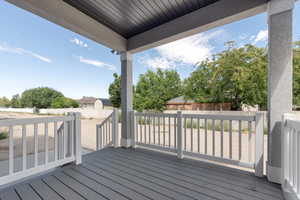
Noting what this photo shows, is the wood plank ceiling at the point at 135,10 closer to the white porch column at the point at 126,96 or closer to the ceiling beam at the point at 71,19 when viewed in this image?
the ceiling beam at the point at 71,19

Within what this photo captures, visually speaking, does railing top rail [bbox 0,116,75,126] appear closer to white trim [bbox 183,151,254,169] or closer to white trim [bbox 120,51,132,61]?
white trim [bbox 120,51,132,61]

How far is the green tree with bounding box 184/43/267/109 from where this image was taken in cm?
758

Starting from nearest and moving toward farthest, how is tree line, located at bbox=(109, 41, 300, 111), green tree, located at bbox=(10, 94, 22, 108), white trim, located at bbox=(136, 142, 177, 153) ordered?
white trim, located at bbox=(136, 142, 177, 153) → green tree, located at bbox=(10, 94, 22, 108) → tree line, located at bbox=(109, 41, 300, 111)

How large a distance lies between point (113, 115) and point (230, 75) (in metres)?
7.90

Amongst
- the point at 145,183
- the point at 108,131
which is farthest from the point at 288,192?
the point at 108,131

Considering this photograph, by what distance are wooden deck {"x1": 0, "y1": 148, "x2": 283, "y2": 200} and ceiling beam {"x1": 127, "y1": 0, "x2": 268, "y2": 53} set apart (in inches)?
95.5

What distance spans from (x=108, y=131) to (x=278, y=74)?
142 inches

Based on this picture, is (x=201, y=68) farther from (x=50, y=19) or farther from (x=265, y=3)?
(x=50, y=19)

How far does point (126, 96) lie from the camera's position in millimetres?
3363

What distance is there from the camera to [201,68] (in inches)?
408

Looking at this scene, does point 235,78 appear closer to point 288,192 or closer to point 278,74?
point 278,74

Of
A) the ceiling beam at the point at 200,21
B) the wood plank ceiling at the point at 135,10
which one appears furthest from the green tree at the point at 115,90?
the wood plank ceiling at the point at 135,10

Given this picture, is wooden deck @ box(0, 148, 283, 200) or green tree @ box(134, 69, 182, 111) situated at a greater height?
green tree @ box(134, 69, 182, 111)

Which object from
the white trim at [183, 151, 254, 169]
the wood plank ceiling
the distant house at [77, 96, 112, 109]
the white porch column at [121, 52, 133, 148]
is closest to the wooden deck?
the white trim at [183, 151, 254, 169]
